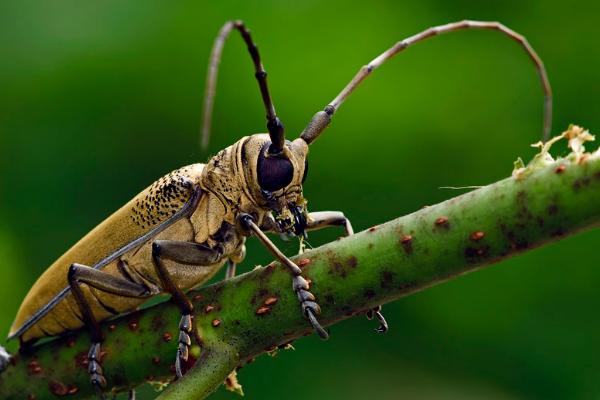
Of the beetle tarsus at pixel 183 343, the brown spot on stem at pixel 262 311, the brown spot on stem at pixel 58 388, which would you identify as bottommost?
the brown spot on stem at pixel 58 388

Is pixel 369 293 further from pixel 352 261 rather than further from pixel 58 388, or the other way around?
pixel 58 388

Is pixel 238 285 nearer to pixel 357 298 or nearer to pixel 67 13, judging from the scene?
pixel 357 298

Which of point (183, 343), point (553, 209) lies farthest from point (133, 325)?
point (553, 209)

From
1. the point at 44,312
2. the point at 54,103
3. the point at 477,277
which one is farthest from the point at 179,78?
the point at 477,277

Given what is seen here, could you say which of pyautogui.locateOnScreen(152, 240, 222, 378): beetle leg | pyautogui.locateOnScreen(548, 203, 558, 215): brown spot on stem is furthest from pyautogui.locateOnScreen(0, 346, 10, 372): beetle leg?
pyautogui.locateOnScreen(548, 203, 558, 215): brown spot on stem

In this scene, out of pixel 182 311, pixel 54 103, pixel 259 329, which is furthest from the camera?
→ pixel 54 103

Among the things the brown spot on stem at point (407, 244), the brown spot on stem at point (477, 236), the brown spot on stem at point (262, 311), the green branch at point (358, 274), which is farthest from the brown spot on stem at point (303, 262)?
the brown spot on stem at point (477, 236)

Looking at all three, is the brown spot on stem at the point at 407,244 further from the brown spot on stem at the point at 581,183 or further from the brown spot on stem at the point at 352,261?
the brown spot on stem at the point at 581,183
